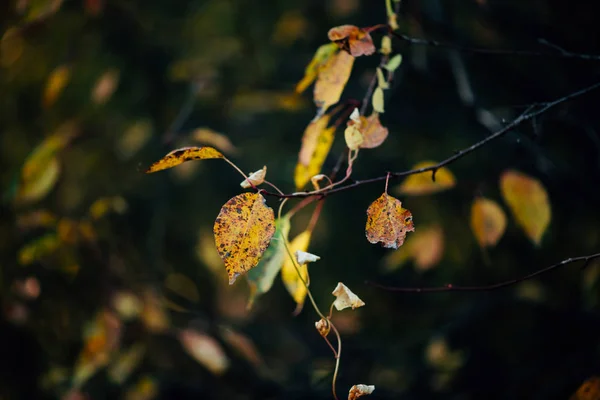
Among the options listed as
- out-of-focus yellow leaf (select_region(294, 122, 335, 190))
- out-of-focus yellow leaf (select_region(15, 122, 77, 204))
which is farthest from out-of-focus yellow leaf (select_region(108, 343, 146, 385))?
out-of-focus yellow leaf (select_region(294, 122, 335, 190))

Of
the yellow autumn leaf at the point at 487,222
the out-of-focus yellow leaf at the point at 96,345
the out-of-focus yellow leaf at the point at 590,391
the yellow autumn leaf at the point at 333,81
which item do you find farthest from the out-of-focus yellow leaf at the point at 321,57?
the out-of-focus yellow leaf at the point at 96,345

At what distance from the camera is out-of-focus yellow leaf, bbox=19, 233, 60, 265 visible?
833mm

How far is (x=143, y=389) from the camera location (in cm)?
107

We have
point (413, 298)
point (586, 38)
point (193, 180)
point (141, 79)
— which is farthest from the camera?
point (193, 180)

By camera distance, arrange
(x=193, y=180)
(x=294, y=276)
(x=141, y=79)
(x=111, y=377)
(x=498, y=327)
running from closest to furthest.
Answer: (x=294, y=276) → (x=111, y=377) → (x=498, y=327) → (x=141, y=79) → (x=193, y=180)

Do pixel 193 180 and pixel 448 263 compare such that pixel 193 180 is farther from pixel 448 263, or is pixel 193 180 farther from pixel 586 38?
pixel 586 38

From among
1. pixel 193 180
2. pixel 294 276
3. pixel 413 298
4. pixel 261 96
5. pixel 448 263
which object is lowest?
pixel 413 298

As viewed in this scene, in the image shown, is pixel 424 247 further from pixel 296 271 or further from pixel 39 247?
pixel 39 247

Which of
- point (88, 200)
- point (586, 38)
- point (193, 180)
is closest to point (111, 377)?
point (88, 200)

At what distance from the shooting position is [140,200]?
5.10 ft

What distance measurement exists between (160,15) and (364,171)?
745mm

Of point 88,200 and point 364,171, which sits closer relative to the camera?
point 364,171

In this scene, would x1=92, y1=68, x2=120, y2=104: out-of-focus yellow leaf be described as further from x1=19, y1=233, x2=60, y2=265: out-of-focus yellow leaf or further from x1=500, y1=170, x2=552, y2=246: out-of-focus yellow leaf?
x1=500, y1=170, x2=552, y2=246: out-of-focus yellow leaf

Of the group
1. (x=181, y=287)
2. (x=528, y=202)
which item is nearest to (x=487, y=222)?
(x=528, y=202)
